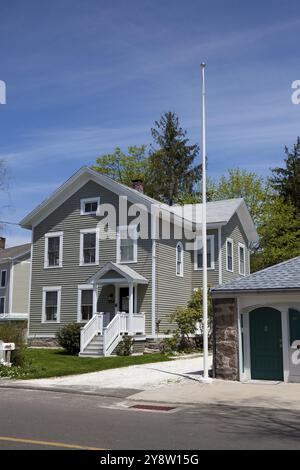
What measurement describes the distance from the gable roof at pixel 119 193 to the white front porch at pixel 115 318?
3937 millimetres

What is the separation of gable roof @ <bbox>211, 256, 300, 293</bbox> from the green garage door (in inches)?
32.4

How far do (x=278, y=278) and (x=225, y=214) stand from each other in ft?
47.1

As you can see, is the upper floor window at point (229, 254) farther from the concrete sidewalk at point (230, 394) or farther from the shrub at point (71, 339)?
the concrete sidewalk at point (230, 394)

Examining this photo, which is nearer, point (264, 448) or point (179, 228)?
point (264, 448)

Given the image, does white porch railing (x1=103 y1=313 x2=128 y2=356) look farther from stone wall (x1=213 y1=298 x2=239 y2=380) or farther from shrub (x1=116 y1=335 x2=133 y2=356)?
stone wall (x1=213 y1=298 x2=239 y2=380)

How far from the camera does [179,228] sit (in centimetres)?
3084

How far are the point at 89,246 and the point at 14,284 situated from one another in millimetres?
19492

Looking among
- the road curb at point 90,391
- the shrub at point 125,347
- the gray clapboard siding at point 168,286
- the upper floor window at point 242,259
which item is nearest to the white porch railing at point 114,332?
the shrub at point 125,347

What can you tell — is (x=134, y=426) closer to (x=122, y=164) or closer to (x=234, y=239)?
(x=234, y=239)

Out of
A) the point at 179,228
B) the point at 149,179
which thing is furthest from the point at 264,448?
the point at 149,179

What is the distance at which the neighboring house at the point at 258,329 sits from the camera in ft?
54.7

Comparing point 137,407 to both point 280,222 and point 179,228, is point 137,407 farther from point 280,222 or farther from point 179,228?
point 280,222

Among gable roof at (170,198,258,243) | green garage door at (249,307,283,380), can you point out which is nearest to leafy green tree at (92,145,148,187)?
gable roof at (170,198,258,243)
